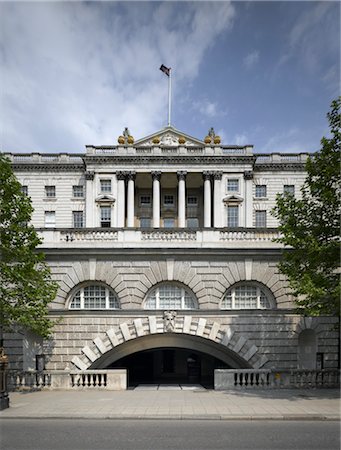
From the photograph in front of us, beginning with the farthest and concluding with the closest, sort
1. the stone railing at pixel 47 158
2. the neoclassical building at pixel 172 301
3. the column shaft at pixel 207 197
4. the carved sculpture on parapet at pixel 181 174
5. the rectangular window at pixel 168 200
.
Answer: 1. the rectangular window at pixel 168 200
2. the stone railing at pixel 47 158
3. the carved sculpture on parapet at pixel 181 174
4. the column shaft at pixel 207 197
5. the neoclassical building at pixel 172 301

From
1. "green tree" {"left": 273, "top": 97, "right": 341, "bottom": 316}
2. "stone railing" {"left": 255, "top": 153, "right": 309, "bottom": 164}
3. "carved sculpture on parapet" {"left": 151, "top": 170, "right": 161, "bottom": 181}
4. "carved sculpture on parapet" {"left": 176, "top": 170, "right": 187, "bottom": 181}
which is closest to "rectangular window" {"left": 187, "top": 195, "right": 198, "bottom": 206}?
"carved sculpture on parapet" {"left": 176, "top": 170, "right": 187, "bottom": 181}

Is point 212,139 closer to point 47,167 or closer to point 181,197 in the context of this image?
point 181,197

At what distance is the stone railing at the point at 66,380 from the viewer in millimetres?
15805

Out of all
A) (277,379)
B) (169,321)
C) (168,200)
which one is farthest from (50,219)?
(277,379)

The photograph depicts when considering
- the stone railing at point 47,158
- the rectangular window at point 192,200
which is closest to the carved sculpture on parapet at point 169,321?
the rectangular window at point 192,200

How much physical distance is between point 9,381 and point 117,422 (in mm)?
7596

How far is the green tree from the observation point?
13984 millimetres

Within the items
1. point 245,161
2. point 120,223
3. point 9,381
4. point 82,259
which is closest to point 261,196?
point 245,161

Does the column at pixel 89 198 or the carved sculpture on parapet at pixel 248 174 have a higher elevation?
the carved sculpture on parapet at pixel 248 174

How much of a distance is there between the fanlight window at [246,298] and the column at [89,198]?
29793 millimetres

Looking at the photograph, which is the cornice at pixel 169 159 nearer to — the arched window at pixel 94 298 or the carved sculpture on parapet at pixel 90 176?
the carved sculpture on parapet at pixel 90 176

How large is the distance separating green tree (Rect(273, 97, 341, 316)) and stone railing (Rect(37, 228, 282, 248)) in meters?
2.75

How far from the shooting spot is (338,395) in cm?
1427

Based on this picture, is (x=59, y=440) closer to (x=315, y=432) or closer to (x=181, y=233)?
(x=315, y=432)
